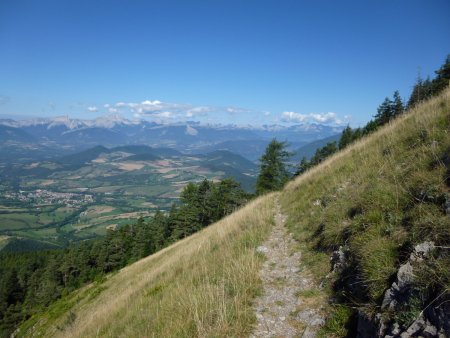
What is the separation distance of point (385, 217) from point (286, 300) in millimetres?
2365

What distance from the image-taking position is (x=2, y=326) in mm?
51312

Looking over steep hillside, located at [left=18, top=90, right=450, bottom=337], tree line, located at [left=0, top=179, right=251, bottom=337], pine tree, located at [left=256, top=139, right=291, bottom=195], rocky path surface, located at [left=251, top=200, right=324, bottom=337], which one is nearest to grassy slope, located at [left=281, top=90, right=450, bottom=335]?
steep hillside, located at [left=18, top=90, right=450, bottom=337]

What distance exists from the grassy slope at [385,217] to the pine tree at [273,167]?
37.0m

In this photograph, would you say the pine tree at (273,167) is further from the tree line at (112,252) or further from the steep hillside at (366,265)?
the steep hillside at (366,265)

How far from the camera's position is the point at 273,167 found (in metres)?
47.2

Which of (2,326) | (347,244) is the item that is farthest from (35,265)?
(347,244)

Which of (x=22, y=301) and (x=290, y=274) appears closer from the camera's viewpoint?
(x=290, y=274)

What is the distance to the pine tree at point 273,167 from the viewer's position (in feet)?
154

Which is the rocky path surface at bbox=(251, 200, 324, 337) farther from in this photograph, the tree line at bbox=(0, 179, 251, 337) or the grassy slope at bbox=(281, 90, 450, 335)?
the tree line at bbox=(0, 179, 251, 337)

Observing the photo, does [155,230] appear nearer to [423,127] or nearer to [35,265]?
[35,265]

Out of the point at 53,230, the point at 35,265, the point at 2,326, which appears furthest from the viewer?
the point at 53,230

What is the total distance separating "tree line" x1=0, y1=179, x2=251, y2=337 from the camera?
47.9 metres

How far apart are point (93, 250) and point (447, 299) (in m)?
63.6

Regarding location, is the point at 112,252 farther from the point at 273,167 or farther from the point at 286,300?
the point at 286,300
